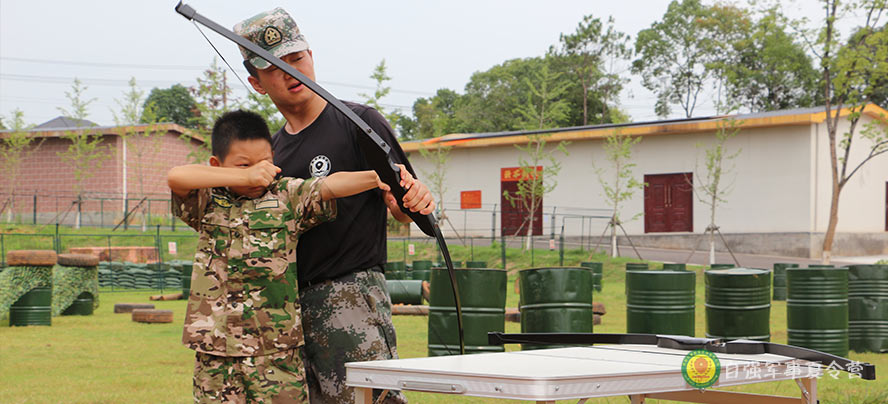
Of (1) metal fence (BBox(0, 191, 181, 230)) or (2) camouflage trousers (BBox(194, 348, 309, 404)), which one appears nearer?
(2) camouflage trousers (BBox(194, 348, 309, 404))

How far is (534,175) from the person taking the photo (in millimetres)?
36719

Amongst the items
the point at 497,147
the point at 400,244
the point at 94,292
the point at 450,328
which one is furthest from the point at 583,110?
the point at 450,328

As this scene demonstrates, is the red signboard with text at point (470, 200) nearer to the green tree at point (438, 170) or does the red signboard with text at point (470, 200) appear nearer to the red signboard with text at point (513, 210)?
the green tree at point (438, 170)

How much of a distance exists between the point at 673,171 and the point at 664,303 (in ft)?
95.0

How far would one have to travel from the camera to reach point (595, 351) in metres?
3.13

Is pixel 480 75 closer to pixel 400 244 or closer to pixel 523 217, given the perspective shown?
pixel 523 217

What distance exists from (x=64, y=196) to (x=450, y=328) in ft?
138

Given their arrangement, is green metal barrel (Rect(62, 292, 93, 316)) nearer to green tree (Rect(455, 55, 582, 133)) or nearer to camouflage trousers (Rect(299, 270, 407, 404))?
camouflage trousers (Rect(299, 270, 407, 404))

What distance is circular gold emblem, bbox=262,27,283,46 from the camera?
319 cm

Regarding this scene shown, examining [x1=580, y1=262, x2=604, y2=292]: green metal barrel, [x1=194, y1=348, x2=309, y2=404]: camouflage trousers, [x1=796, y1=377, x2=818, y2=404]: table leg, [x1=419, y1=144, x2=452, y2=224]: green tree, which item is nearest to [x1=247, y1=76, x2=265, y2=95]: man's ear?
[x1=194, y1=348, x2=309, y2=404]: camouflage trousers

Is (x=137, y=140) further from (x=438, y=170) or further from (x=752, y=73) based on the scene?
(x=752, y=73)

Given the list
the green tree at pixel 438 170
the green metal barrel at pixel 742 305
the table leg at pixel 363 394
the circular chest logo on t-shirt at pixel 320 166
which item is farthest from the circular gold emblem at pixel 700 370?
the green tree at pixel 438 170

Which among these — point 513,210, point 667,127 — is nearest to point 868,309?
point 667,127

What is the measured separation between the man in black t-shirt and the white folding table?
0.59 m
